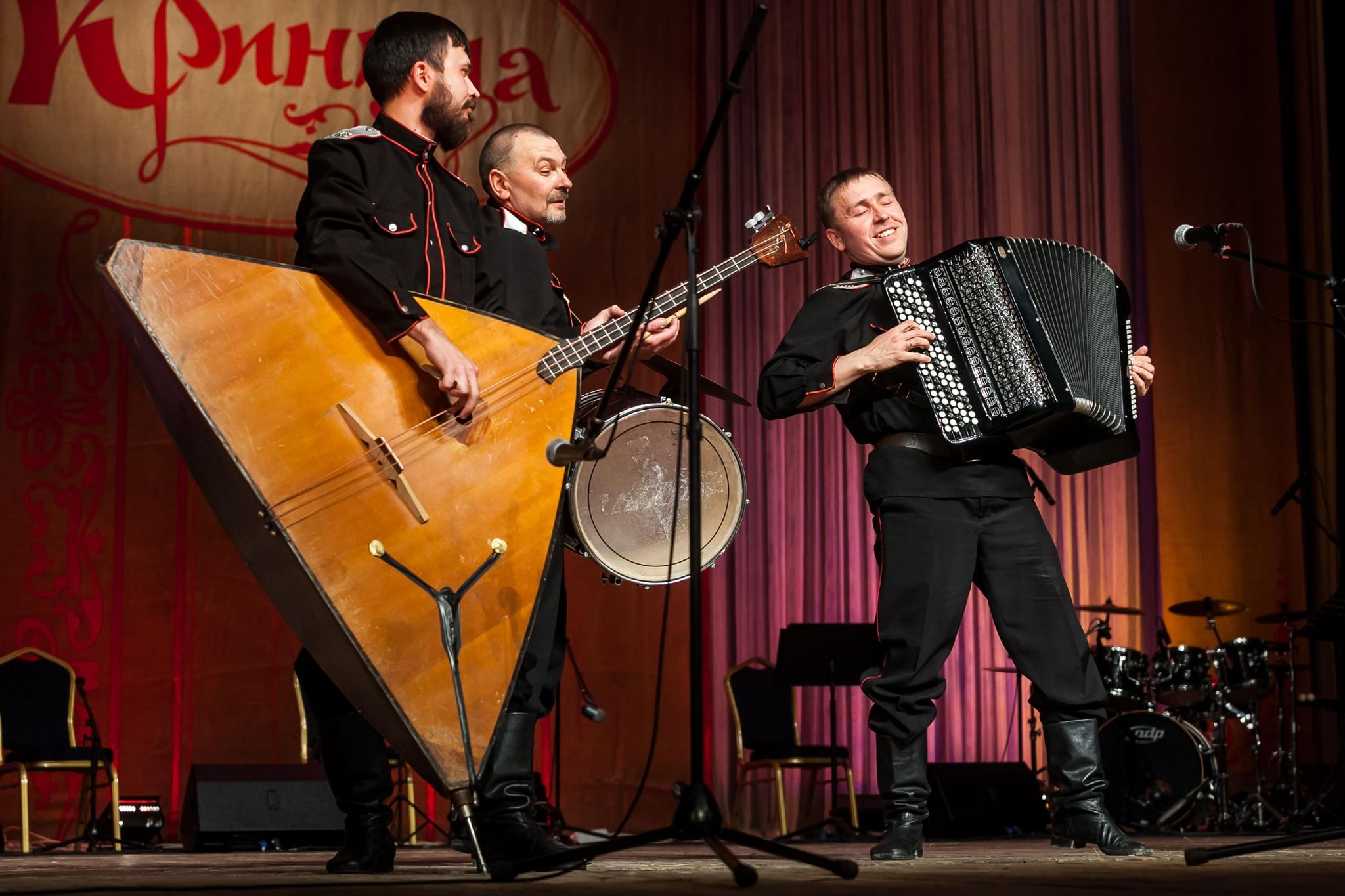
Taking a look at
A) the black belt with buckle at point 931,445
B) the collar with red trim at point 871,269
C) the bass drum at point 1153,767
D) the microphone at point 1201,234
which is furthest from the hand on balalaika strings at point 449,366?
the bass drum at point 1153,767

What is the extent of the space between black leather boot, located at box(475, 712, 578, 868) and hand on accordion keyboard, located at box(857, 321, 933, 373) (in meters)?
1.04

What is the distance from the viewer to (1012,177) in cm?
749

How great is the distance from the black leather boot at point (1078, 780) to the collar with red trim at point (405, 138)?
71.6 inches

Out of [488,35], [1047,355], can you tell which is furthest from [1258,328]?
[1047,355]

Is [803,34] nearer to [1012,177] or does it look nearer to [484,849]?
[1012,177]

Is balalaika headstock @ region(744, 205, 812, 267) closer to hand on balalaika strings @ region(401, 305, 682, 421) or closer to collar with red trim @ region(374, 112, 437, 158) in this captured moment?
hand on balalaika strings @ region(401, 305, 682, 421)

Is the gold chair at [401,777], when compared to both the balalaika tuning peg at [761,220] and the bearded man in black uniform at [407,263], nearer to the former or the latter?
the bearded man in black uniform at [407,263]

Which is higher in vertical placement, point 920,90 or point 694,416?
point 920,90

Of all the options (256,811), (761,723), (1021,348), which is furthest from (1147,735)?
(1021,348)

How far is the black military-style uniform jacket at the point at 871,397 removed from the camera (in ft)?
10.3

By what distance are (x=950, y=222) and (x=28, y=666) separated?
4845 millimetres

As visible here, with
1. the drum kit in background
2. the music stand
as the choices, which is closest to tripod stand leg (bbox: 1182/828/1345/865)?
the music stand

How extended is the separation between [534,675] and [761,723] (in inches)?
162

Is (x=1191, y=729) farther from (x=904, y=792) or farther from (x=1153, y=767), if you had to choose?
(x=904, y=792)
